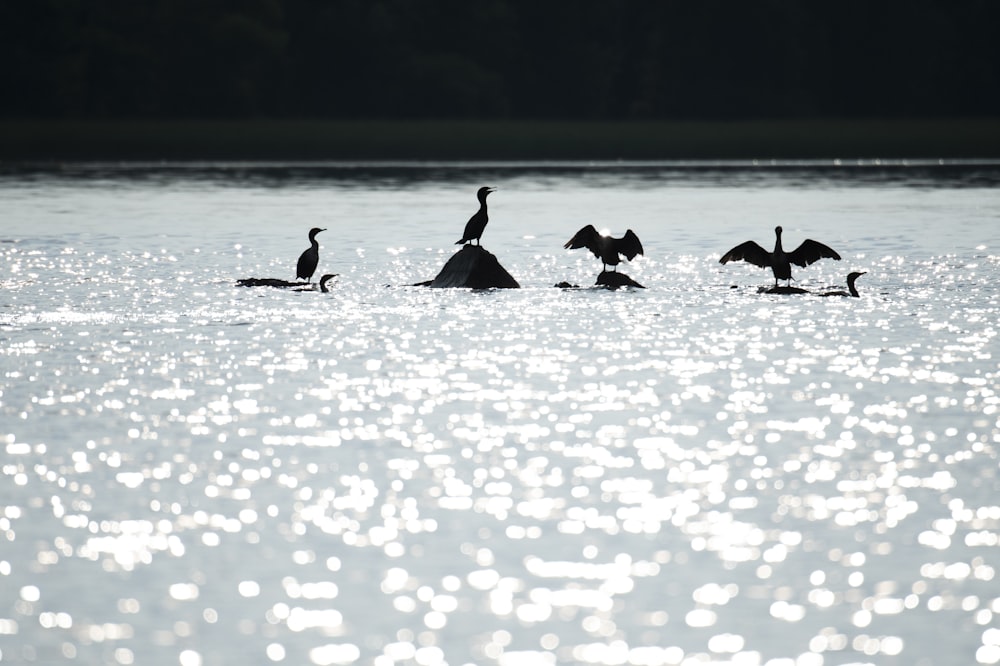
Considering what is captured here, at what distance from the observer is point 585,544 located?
10867mm

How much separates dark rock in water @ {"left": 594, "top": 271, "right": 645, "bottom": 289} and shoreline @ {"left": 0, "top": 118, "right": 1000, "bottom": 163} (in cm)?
6187

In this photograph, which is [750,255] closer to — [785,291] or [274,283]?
[785,291]

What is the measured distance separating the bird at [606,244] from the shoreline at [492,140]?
62.1 meters

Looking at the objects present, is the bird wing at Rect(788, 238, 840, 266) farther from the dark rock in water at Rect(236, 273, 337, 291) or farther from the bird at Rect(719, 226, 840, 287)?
the dark rock in water at Rect(236, 273, 337, 291)

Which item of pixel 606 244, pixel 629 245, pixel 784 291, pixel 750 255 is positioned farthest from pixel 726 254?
pixel 606 244

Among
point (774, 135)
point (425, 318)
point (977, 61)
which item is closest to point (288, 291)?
point (425, 318)

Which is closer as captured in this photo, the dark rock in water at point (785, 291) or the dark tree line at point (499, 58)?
the dark rock in water at point (785, 291)

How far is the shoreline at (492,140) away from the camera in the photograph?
306 ft

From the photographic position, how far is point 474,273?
26469 mm

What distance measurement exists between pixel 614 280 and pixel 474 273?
7.14ft

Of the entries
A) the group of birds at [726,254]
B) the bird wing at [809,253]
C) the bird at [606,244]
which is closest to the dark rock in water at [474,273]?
the group of birds at [726,254]

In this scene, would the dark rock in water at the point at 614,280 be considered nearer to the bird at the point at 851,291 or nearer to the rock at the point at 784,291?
the rock at the point at 784,291

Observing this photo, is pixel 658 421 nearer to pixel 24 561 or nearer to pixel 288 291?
pixel 24 561

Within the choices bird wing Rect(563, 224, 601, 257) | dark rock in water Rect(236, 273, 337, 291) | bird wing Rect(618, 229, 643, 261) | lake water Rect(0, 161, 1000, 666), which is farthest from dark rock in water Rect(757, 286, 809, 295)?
dark rock in water Rect(236, 273, 337, 291)
